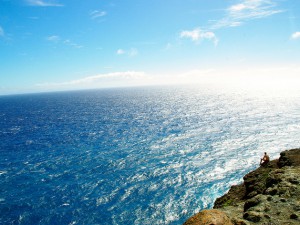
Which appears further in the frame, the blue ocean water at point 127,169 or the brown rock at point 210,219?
the blue ocean water at point 127,169

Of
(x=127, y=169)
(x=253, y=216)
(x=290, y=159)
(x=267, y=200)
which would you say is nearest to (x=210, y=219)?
(x=253, y=216)

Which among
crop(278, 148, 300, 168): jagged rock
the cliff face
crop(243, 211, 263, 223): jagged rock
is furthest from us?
crop(278, 148, 300, 168): jagged rock

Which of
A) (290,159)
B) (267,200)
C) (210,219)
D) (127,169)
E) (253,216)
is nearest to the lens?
(210,219)

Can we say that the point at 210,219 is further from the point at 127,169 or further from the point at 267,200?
the point at 127,169

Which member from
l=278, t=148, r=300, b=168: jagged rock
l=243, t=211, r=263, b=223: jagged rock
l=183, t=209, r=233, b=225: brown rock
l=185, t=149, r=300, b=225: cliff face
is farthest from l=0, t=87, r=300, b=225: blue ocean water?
l=183, t=209, r=233, b=225: brown rock

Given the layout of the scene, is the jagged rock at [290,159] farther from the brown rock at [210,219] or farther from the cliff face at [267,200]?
the brown rock at [210,219]

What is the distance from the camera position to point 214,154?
62844 mm

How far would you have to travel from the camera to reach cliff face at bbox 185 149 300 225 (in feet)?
53.6

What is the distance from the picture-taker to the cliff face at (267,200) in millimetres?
16344

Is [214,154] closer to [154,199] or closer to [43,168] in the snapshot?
[154,199]

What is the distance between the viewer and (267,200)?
756 inches

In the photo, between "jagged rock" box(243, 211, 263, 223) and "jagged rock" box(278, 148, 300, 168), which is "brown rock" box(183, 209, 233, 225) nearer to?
"jagged rock" box(243, 211, 263, 223)

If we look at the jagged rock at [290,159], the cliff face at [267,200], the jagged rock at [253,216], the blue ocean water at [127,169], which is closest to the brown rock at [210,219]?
the cliff face at [267,200]

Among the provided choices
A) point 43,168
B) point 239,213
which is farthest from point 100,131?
point 239,213
